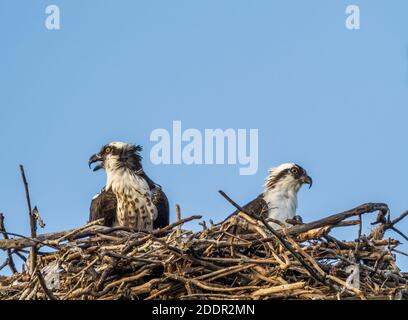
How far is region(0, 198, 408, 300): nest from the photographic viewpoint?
8812 mm

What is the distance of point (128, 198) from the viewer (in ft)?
39.5

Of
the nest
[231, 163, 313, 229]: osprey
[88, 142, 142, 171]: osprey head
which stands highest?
[88, 142, 142, 171]: osprey head

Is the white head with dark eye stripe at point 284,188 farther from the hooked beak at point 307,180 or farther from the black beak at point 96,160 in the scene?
the black beak at point 96,160

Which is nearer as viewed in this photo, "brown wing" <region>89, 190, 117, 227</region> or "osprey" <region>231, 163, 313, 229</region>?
"brown wing" <region>89, 190, 117, 227</region>

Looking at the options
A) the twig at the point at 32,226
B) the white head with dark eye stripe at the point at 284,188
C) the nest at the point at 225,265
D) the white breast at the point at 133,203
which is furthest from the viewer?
the white head with dark eye stripe at the point at 284,188

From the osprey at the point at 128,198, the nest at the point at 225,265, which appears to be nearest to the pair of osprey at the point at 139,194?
the osprey at the point at 128,198

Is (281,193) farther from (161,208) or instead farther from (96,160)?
(96,160)

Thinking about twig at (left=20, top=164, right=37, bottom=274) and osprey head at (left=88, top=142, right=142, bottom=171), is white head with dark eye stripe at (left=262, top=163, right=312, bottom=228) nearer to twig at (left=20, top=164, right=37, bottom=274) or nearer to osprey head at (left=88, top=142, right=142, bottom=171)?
osprey head at (left=88, top=142, right=142, bottom=171)

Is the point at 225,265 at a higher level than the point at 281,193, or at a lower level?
lower

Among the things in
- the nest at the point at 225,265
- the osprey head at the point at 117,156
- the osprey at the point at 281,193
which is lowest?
the nest at the point at 225,265

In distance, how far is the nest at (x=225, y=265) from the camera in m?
8.81

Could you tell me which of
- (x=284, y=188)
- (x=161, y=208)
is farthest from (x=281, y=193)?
(x=161, y=208)

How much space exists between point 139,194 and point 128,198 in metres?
0.12

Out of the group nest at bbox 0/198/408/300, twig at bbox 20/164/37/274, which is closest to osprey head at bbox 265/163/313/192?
nest at bbox 0/198/408/300
